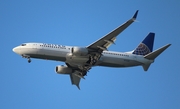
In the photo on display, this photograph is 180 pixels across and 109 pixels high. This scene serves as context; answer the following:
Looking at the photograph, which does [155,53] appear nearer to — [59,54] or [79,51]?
[79,51]

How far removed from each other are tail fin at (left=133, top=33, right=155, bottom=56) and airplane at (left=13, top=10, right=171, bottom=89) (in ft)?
0.59

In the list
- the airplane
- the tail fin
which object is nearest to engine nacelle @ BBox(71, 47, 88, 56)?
the airplane

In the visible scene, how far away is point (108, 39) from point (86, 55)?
4630mm

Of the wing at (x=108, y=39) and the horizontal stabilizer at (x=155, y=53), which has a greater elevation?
the wing at (x=108, y=39)

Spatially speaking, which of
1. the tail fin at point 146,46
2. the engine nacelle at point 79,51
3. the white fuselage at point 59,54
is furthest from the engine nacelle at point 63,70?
the tail fin at point 146,46

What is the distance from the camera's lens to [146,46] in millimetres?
68438

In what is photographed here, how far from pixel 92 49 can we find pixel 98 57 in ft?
6.02

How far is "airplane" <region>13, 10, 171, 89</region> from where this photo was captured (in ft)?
188

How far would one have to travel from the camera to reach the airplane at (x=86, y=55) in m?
57.2

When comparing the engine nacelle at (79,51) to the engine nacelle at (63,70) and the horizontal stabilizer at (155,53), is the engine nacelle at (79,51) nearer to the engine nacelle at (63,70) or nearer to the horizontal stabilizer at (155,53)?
the engine nacelle at (63,70)

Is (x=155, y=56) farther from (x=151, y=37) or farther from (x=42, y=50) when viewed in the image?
(x=42, y=50)

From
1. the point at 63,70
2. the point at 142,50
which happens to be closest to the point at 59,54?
the point at 63,70

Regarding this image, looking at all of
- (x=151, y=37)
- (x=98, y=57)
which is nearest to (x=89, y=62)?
(x=98, y=57)

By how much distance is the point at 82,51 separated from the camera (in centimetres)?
5706
